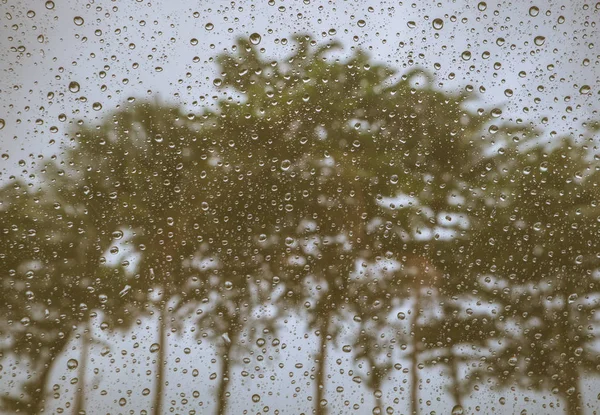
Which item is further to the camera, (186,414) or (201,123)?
(201,123)

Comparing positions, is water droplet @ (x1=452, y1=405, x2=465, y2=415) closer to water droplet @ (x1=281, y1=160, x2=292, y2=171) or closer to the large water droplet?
water droplet @ (x1=281, y1=160, x2=292, y2=171)

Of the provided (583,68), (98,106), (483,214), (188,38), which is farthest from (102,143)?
(583,68)

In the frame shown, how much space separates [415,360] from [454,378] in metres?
0.09

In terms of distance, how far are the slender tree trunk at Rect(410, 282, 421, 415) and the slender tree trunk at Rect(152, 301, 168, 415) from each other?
50cm

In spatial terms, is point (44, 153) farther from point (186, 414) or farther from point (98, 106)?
point (186, 414)

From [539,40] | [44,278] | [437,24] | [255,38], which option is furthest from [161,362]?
[539,40]

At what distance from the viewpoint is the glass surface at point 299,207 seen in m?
1.03

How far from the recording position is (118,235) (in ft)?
3.49

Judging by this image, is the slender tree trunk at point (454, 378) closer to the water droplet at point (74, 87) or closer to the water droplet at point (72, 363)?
the water droplet at point (72, 363)

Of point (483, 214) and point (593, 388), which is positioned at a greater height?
point (483, 214)

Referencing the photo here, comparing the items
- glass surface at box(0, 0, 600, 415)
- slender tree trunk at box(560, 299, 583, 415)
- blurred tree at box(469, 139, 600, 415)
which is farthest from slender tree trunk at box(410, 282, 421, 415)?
slender tree trunk at box(560, 299, 583, 415)

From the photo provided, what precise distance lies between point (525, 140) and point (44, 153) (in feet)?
3.41

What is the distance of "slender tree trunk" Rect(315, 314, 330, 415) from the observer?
1.02 m

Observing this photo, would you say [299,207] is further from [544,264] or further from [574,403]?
[574,403]
